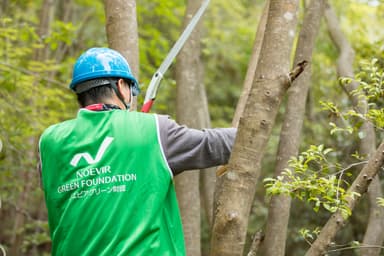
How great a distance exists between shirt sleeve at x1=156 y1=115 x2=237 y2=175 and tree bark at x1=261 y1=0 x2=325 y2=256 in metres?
2.29

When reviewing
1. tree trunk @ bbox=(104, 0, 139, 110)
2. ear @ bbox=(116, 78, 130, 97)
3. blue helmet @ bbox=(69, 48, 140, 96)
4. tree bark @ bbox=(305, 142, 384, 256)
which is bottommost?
tree bark @ bbox=(305, 142, 384, 256)

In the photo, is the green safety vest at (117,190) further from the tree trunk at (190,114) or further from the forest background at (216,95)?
the tree trunk at (190,114)

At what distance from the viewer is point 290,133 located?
5336 mm

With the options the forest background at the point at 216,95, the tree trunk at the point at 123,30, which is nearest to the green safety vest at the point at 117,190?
the forest background at the point at 216,95

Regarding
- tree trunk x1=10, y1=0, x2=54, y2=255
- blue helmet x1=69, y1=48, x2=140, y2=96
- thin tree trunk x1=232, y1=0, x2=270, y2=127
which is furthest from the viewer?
tree trunk x1=10, y1=0, x2=54, y2=255

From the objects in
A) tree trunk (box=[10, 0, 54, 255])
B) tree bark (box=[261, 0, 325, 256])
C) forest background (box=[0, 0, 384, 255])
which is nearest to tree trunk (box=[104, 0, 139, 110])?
forest background (box=[0, 0, 384, 255])

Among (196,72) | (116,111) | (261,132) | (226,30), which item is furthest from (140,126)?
(226,30)

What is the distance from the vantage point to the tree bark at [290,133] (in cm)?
505

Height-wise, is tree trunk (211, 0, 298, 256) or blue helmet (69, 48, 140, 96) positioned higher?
blue helmet (69, 48, 140, 96)

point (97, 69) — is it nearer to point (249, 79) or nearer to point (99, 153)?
point (99, 153)


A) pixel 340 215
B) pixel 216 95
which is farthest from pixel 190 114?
pixel 216 95

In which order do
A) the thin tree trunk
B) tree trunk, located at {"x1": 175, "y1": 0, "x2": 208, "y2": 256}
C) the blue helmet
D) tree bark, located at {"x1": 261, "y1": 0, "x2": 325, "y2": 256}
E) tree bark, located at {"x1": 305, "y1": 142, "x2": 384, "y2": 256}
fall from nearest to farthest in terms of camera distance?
the blue helmet < tree bark, located at {"x1": 305, "y1": 142, "x2": 384, "y2": 256} < the thin tree trunk < tree bark, located at {"x1": 261, "y1": 0, "x2": 325, "y2": 256} < tree trunk, located at {"x1": 175, "y1": 0, "x2": 208, "y2": 256}

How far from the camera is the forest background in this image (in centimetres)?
564

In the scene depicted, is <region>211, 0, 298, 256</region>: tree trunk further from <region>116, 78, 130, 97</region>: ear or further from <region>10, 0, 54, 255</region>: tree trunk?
<region>10, 0, 54, 255</region>: tree trunk
